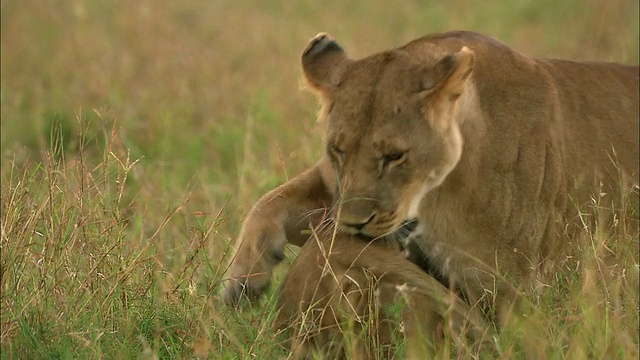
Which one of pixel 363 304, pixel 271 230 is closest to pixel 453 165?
pixel 363 304

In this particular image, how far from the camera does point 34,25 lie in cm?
920

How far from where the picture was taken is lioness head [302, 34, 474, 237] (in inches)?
140

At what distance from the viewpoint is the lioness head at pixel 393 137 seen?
3561mm

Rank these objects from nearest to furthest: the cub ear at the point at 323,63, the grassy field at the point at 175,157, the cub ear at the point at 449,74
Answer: the grassy field at the point at 175,157, the cub ear at the point at 449,74, the cub ear at the point at 323,63

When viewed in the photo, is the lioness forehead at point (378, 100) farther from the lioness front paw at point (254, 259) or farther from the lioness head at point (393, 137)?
the lioness front paw at point (254, 259)

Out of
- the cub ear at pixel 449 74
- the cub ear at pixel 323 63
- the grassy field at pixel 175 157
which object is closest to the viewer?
the grassy field at pixel 175 157

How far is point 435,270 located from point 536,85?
0.75 meters

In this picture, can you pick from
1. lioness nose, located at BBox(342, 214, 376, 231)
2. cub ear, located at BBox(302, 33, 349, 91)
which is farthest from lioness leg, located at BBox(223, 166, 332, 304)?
cub ear, located at BBox(302, 33, 349, 91)

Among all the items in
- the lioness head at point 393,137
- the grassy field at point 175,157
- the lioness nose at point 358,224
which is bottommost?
the grassy field at point 175,157

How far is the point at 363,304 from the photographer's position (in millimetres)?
3621

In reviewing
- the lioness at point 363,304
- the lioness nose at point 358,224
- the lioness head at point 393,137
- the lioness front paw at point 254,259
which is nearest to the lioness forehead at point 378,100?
the lioness head at point 393,137

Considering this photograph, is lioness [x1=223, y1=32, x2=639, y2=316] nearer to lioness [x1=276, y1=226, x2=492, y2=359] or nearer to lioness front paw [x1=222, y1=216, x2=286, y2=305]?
lioness front paw [x1=222, y1=216, x2=286, y2=305]

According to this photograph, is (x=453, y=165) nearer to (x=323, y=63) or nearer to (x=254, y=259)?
(x=323, y=63)

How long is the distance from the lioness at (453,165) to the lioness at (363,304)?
4.9 inches
